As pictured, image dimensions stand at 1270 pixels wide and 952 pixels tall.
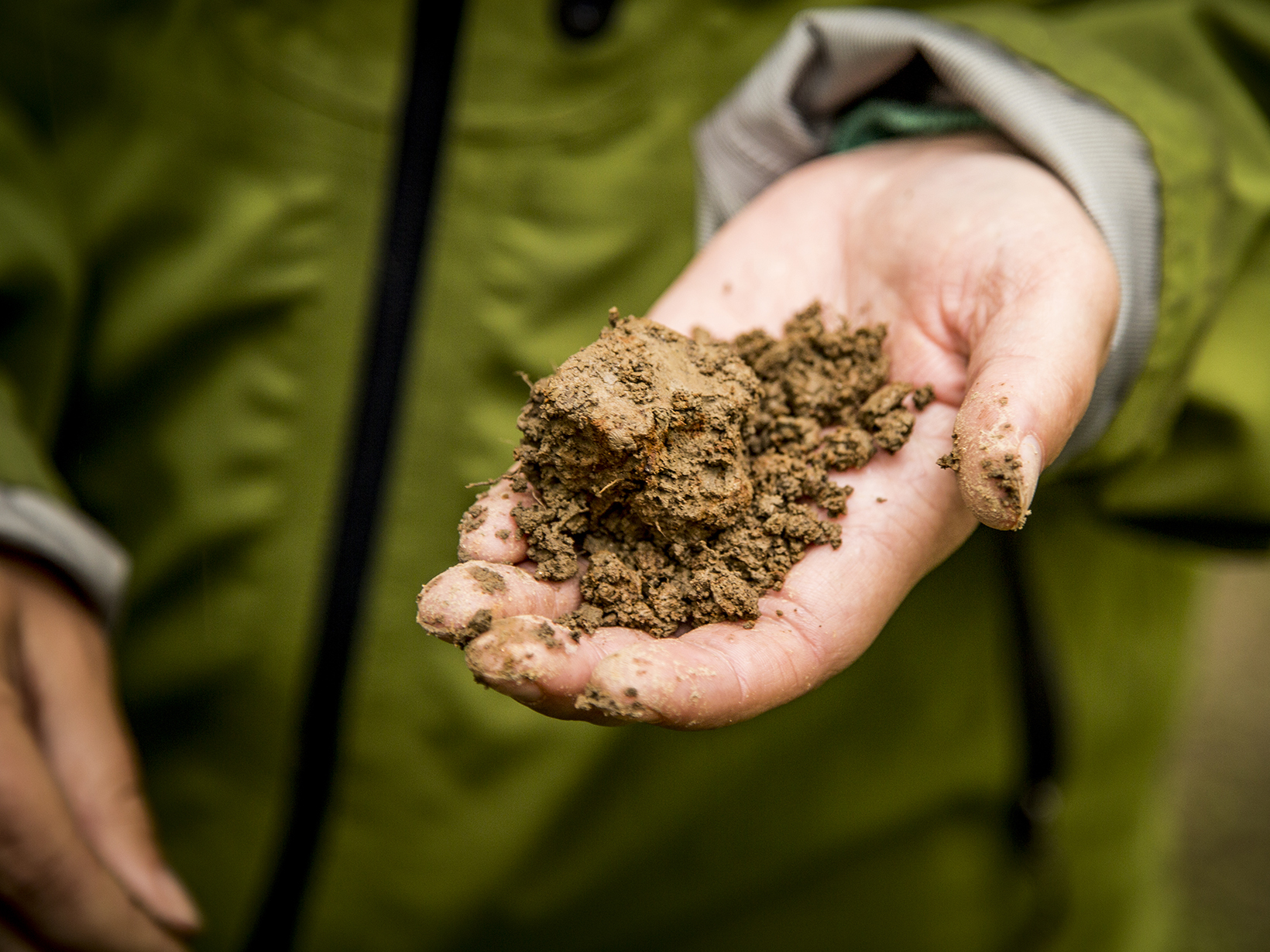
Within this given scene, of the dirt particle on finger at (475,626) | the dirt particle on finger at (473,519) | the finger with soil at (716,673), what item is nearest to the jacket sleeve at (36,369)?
the dirt particle on finger at (473,519)

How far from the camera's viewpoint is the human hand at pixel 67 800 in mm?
1072

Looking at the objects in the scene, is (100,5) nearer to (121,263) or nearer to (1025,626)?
(121,263)

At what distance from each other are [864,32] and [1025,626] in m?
1.01

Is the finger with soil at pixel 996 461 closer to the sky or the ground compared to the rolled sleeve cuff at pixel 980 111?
closer to the ground

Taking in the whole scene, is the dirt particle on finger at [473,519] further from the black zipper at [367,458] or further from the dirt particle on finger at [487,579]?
the black zipper at [367,458]

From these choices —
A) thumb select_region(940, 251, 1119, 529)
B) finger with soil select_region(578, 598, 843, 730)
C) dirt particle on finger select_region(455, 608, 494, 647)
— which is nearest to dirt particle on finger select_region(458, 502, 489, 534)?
dirt particle on finger select_region(455, 608, 494, 647)

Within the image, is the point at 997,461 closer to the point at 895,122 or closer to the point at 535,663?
the point at 535,663

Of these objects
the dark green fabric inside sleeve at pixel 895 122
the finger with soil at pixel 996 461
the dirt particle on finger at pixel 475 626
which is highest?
the dark green fabric inside sleeve at pixel 895 122

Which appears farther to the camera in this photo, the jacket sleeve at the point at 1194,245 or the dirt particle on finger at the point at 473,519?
the jacket sleeve at the point at 1194,245

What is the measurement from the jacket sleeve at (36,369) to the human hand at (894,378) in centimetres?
73

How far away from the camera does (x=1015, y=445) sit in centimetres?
77

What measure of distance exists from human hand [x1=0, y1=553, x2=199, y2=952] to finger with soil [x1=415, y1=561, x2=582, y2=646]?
0.62 meters

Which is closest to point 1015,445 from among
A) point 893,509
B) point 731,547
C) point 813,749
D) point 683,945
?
point 893,509

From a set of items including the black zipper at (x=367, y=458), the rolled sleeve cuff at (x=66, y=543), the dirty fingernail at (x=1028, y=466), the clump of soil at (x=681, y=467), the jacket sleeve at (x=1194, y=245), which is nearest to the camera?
the dirty fingernail at (x=1028, y=466)
